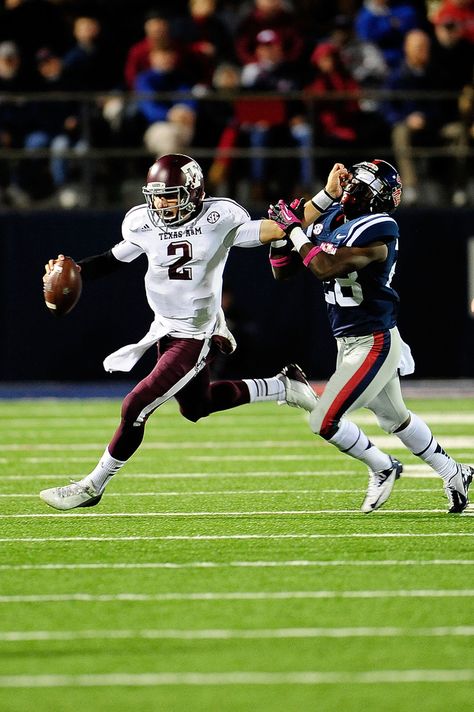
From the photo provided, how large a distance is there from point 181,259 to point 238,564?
1821mm

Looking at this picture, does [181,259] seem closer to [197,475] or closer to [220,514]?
[220,514]

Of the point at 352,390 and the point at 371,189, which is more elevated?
the point at 371,189

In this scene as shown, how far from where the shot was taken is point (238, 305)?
560 inches

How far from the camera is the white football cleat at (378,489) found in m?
6.34

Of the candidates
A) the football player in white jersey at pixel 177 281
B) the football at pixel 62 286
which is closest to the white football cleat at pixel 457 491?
the football player in white jersey at pixel 177 281

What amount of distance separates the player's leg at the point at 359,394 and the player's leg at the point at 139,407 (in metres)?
0.66

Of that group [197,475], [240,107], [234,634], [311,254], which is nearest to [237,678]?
[234,634]

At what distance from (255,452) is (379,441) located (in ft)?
3.22

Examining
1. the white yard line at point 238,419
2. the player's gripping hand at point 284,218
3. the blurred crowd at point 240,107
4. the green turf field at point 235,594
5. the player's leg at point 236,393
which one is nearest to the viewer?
the green turf field at point 235,594

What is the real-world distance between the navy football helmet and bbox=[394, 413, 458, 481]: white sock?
39.5 inches

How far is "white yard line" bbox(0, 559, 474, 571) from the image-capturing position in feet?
16.7

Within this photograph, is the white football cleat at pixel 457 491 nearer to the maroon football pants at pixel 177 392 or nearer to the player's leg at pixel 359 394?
the player's leg at pixel 359 394

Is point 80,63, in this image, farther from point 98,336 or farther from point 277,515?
point 277,515

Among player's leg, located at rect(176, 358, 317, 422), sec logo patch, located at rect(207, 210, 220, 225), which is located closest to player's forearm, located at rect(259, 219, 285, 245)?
sec logo patch, located at rect(207, 210, 220, 225)
